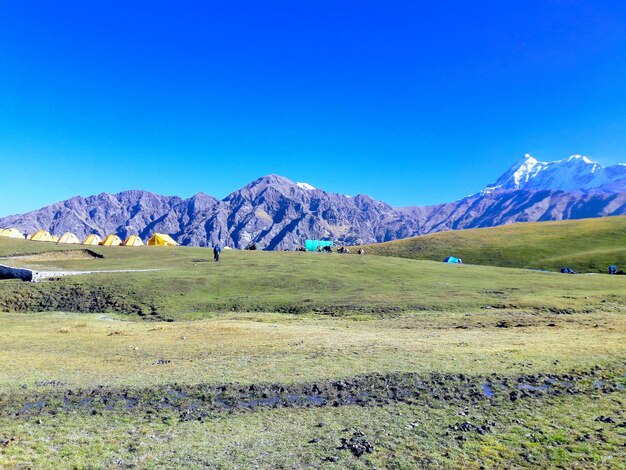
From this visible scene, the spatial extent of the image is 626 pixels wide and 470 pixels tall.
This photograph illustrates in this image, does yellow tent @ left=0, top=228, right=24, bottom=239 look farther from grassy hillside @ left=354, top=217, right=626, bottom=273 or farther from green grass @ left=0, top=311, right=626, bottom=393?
green grass @ left=0, top=311, right=626, bottom=393

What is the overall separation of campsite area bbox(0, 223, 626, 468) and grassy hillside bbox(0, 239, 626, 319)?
506mm

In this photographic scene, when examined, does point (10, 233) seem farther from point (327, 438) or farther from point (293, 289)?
point (327, 438)

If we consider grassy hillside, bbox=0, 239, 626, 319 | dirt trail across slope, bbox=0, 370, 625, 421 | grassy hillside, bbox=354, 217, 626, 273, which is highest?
grassy hillside, bbox=354, 217, 626, 273

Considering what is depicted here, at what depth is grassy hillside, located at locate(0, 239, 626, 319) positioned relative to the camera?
46.3 metres

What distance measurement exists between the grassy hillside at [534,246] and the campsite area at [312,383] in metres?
60.7

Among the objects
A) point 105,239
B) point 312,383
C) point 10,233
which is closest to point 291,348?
point 312,383

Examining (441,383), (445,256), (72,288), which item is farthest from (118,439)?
(445,256)

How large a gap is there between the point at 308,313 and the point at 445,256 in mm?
85266

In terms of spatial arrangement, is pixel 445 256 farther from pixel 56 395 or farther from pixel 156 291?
pixel 56 395

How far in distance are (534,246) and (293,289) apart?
9595 centimetres

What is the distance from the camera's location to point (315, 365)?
2281 cm

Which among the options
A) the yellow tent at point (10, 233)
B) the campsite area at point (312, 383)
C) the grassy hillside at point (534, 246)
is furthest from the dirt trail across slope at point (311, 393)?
the yellow tent at point (10, 233)

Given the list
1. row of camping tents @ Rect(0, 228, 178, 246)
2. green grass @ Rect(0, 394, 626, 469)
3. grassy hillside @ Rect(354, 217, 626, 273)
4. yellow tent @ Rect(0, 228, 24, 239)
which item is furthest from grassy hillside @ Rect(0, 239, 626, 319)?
yellow tent @ Rect(0, 228, 24, 239)

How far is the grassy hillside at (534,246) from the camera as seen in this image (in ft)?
335
